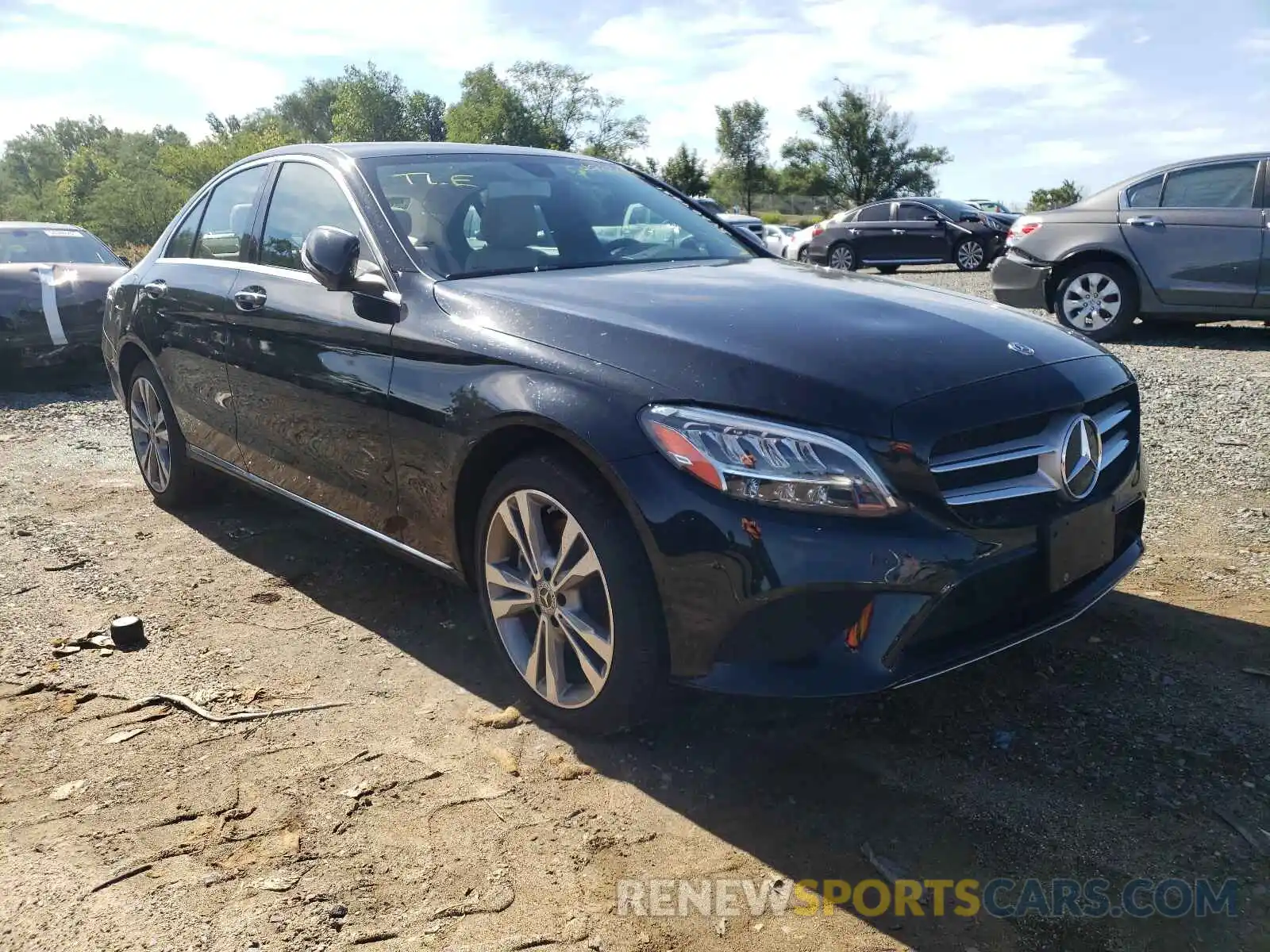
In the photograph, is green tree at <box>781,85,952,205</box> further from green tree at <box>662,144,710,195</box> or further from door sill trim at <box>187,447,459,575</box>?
door sill trim at <box>187,447,459,575</box>

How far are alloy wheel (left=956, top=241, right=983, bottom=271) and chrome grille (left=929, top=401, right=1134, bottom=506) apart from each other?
1922 cm

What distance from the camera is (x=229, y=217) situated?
4.45 metres

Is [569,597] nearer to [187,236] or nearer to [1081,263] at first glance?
[187,236]

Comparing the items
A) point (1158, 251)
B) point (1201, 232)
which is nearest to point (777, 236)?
point (1158, 251)

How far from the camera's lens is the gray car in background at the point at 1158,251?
27.1 feet

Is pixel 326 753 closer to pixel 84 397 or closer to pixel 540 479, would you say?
pixel 540 479

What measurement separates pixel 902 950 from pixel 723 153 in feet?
238

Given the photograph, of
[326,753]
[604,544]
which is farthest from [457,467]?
[326,753]

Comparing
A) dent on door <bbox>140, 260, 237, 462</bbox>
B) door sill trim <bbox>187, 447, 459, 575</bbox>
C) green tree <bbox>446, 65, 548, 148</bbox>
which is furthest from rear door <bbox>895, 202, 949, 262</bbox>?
green tree <bbox>446, 65, 548, 148</bbox>

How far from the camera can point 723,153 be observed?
70812 mm

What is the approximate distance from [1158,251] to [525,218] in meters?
6.83

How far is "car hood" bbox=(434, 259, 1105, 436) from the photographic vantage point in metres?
2.44

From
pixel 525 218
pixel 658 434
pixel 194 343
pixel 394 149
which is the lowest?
pixel 658 434

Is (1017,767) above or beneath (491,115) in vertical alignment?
beneath
